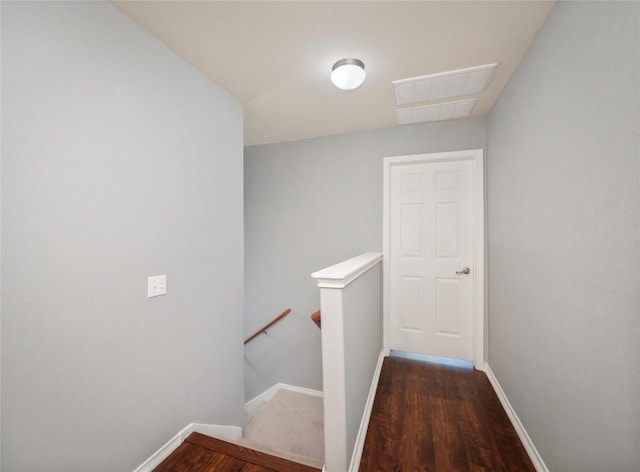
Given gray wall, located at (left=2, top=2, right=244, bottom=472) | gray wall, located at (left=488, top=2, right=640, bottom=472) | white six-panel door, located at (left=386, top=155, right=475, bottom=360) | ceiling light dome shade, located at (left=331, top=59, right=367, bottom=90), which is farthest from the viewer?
white six-panel door, located at (left=386, top=155, right=475, bottom=360)

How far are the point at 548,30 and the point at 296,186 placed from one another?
2379mm

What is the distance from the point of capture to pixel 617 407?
87cm

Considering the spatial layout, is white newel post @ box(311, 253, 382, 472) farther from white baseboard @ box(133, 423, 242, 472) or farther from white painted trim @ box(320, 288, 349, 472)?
white baseboard @ box(133, 423, 242, 472)

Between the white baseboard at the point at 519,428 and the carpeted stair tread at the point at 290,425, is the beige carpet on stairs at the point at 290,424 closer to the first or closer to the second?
the carpeted stair tread at the point at 290,425

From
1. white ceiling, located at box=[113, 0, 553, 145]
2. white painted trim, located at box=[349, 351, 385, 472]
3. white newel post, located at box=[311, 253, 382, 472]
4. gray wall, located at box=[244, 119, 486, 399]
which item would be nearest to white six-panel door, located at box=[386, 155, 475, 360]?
gray wall, located at box=[244, 119, 486, 399]

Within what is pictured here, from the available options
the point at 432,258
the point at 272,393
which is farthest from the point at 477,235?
the point at 272,393

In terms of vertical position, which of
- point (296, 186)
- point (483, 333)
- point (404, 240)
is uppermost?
point (296, 186)

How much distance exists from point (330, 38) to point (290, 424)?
A: 3306mm

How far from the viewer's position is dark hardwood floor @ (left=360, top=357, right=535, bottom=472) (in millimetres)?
1483

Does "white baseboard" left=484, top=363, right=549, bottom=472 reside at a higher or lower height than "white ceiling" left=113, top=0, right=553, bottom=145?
lower

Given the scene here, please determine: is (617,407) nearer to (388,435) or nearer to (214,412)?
(388,435)

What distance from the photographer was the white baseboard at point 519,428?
1.38 metres

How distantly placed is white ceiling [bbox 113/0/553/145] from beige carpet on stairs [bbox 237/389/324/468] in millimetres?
2928

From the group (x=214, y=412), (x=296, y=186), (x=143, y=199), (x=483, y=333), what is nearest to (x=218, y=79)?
(x=143, y=199)
